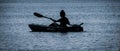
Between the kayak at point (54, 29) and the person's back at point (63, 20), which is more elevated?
the person's back at point (63, 20)


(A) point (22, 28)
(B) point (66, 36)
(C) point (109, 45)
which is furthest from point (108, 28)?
(C) point (109, 45)

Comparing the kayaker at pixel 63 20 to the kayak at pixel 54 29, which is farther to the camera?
→ the kayak at pixel 54 29

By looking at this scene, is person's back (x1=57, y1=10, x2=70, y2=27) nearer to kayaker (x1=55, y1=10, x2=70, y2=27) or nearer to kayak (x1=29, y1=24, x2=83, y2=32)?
kayaker (x1=55, y1=10, x2=70, y2=27)

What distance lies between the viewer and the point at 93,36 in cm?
5841

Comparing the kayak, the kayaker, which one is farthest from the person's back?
the kayak

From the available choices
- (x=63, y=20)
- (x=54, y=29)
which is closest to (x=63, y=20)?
(x=63, y=20)

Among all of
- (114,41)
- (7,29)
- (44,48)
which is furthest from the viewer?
(7,29)

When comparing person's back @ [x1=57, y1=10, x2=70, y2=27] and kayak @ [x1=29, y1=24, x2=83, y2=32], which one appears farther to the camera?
kayak @ [x1=29, y1=24, x2=83, y2=32]

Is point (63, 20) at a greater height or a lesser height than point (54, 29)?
greater

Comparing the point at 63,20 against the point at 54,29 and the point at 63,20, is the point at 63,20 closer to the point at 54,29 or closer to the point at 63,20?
the point at 63,20

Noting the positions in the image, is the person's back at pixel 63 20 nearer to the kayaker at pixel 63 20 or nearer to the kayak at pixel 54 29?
the kayaker at pixel 63 20

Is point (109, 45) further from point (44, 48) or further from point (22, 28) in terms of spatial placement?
point (22, 28)

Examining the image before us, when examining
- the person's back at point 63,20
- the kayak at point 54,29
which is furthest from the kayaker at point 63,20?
the kayak at point 54,29

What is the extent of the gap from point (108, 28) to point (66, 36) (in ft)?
39.9
